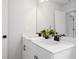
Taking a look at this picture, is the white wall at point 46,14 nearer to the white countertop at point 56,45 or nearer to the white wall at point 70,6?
the white wall at point 70,6

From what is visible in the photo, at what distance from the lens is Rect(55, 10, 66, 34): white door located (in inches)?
63.9

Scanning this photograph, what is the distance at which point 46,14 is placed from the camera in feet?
7.25

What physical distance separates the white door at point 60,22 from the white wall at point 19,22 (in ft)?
2.96

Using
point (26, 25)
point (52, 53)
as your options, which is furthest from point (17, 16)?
point (52, 53)

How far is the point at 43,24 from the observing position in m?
2.29

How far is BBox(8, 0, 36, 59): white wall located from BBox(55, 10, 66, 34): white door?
90 cm

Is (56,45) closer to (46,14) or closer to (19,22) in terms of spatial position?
(46,14)

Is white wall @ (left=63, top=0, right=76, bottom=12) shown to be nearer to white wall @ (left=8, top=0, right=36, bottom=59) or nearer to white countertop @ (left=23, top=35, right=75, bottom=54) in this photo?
white countertop @ (left=23, top=35, right=75, bottom=54)

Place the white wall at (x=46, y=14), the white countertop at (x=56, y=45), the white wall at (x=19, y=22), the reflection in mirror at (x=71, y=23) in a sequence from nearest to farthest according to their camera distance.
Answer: the white countertop at (x=56, y=45) → the reflection in mirror at (x=71, y=23) → the white wall at (x=46, y=14) → the white wall at (x=19, y=22)

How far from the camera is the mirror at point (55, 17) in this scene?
57.1 inches

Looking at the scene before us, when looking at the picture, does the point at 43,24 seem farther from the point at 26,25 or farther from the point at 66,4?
the point at 66,4

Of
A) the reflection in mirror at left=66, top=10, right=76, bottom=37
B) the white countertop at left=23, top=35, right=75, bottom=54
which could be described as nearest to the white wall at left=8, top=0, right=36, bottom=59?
the white countertop at left=23, top=35, right=75, bottom=54

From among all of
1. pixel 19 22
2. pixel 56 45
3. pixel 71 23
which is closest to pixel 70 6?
pixel 71 23

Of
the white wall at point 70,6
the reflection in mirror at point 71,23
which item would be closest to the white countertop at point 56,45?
the reflection in mirror at point 71,23
